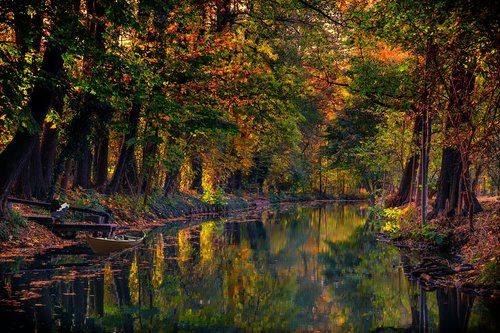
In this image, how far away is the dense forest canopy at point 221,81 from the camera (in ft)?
45.9

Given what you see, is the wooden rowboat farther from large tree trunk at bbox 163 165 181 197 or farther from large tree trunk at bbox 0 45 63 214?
large tree trunk at bbox 163 165 181 197

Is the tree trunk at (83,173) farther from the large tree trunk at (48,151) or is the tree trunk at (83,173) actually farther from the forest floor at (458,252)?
the forest floor at (458,252)

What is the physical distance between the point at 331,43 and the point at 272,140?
9678mm

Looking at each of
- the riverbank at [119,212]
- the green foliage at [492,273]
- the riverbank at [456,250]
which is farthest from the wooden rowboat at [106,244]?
the green foliage at [492,273]

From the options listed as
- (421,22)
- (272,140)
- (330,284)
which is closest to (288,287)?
(330,284)

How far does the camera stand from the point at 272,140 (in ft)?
112

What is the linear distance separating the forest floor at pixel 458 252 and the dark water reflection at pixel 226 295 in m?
0.65

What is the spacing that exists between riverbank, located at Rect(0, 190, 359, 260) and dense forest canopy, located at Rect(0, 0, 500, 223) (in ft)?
3.42

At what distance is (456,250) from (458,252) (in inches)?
18.9

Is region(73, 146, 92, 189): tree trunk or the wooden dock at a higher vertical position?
region(73, 146, 92, 189): tree trunk

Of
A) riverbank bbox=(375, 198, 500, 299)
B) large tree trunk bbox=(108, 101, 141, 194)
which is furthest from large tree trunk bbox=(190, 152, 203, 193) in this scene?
riverbank bbox=(375, 198, 500, 299)

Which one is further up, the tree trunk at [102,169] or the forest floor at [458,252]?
the tree trunk at [102,169]

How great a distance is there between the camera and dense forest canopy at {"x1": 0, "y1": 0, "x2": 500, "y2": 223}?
1398 cm

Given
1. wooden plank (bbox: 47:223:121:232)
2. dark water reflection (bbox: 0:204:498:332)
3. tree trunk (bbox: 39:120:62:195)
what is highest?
tree trunk (bbox: 39:120:62:195)
